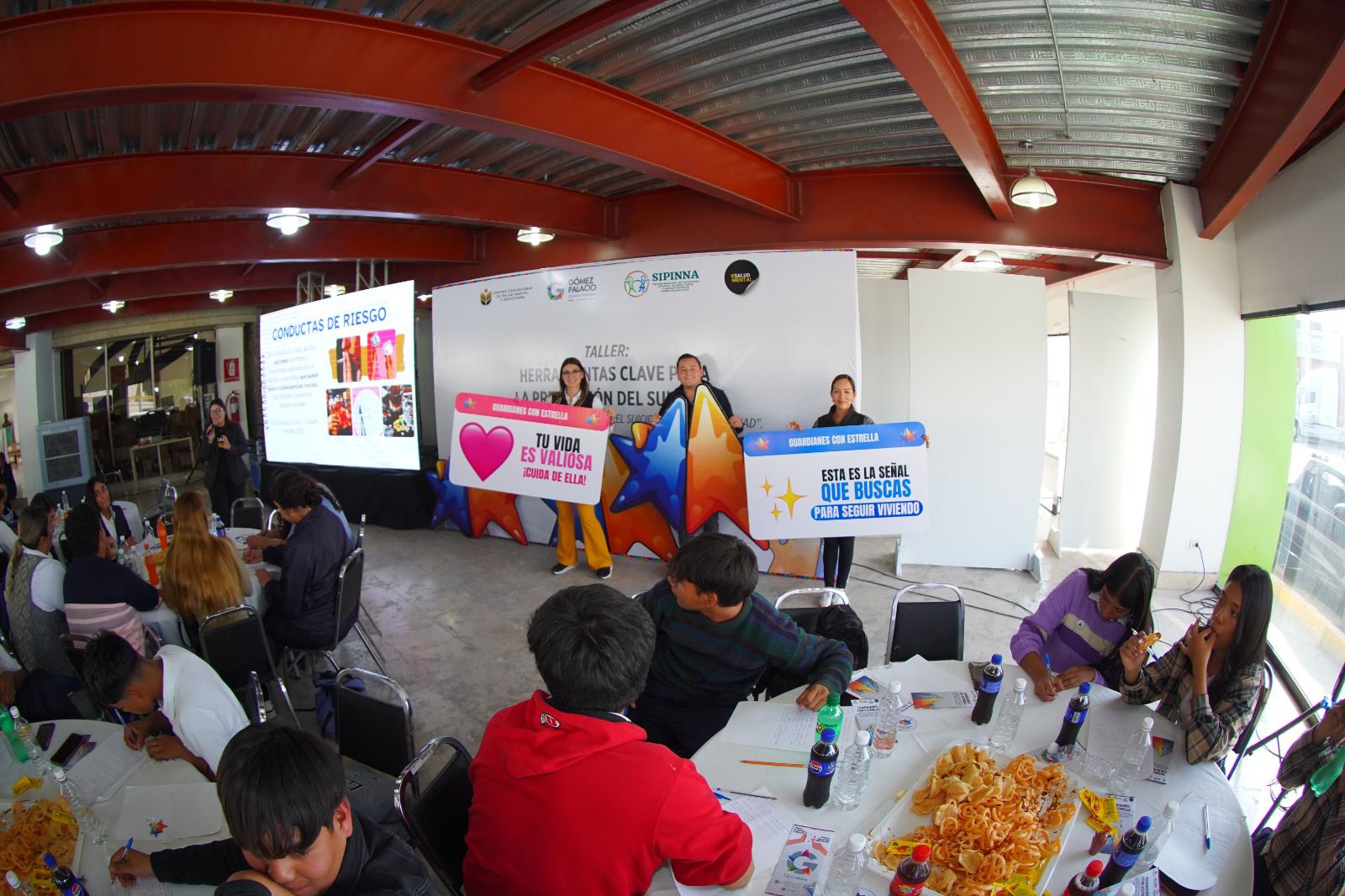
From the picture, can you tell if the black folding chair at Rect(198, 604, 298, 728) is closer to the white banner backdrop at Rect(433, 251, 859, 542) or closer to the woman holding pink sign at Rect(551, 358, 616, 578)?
the woman holding pink sign at Rect(551, 358, 616, 578)

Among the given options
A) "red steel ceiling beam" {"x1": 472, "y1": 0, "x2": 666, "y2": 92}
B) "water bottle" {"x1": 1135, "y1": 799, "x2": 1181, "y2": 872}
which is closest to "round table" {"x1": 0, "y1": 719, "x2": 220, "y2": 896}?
"water bottle" {"x1": 1135, "y1": 799, "x2": 1181, "y2": 872}

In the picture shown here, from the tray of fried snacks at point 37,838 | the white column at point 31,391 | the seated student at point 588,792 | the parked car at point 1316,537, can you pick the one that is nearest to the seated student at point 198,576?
the tray of fried snacks at point 37,838

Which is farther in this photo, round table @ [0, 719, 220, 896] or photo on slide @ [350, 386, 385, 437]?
photo on slide @ [350, 386, 385, 437]

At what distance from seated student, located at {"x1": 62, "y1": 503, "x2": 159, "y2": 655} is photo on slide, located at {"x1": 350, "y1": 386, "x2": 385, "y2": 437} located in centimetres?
370

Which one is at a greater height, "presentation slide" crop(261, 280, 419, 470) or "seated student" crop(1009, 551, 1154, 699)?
"presentation slide" crop(261, 280, 419, 470)

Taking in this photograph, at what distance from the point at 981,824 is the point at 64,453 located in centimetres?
1353

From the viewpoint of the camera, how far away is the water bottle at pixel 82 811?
68.6 inches

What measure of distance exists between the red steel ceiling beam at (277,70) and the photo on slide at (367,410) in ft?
12.9

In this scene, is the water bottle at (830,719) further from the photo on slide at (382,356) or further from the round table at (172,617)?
the photo on slide at (382,356)

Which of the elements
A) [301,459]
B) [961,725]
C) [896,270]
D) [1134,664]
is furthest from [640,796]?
[896,270]

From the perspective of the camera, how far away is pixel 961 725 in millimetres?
2158

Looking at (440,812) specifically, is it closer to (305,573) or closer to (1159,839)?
(1159,839)

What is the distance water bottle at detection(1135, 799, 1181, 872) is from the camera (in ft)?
5.16

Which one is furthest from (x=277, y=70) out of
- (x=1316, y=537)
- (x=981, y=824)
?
(x=1316, y=537)
